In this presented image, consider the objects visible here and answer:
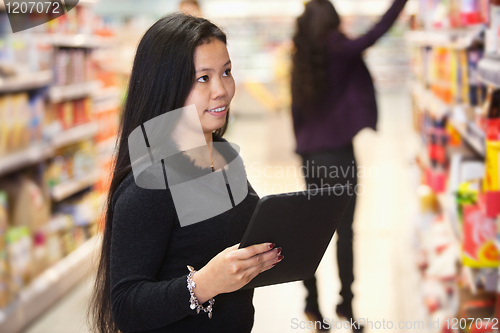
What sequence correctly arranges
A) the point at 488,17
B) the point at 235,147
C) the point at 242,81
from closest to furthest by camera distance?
the point at 235,147, the point at 488,17, the point at 242,81

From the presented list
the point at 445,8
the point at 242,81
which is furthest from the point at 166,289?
the point at 242,81

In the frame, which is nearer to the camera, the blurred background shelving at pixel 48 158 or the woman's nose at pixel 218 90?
the woman's nose at pixel 218 90

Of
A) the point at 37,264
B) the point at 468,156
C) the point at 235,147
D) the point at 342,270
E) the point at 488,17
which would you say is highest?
the point at 488,17

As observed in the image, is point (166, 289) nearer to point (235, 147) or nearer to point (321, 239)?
point (321, 239)

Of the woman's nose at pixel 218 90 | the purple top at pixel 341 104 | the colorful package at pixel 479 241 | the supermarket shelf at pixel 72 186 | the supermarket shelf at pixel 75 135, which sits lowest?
the supermarket shelf at pixel 72 186

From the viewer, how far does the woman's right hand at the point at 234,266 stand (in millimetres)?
904

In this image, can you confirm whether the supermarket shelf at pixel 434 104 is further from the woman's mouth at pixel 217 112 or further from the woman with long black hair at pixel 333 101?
the woman's mouth at pixel 217 112

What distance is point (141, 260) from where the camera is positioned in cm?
101

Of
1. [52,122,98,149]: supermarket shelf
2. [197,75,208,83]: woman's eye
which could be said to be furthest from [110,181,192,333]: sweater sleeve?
[52,122,98,149]: supermarket shelf

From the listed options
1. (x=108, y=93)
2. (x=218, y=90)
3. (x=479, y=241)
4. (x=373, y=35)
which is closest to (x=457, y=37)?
(x=373, y=35)

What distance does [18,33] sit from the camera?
2.86 metres

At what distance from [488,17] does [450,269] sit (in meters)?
1.16

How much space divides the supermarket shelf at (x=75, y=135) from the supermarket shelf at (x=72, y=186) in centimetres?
26

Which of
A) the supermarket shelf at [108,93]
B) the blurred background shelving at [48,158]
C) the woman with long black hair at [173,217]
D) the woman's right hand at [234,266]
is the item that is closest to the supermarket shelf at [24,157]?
the blurred background shelving at [48,158]
